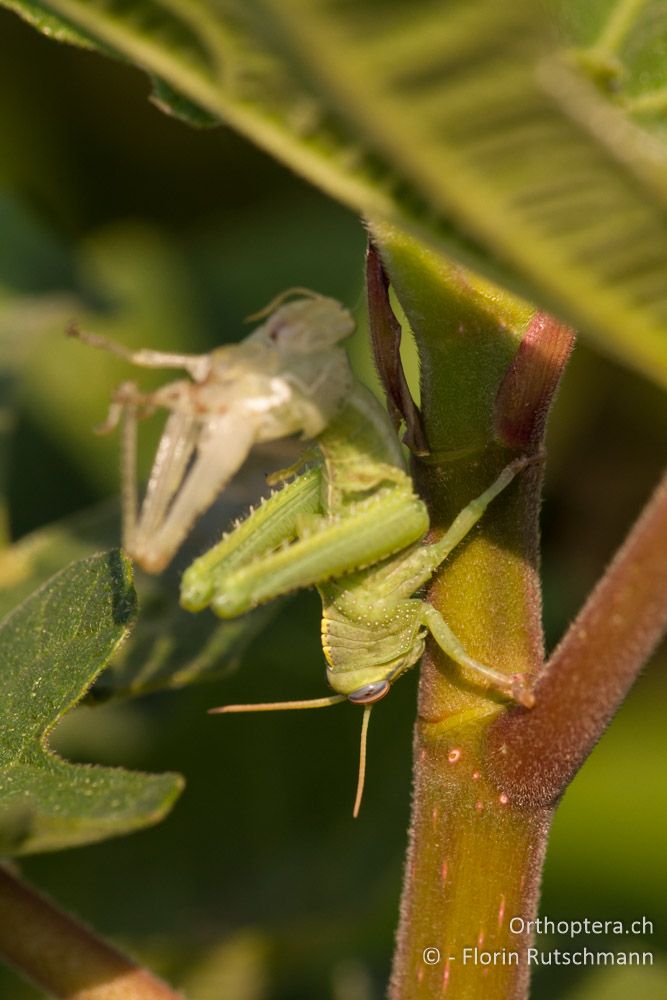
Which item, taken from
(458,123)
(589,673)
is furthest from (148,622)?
(458,123)

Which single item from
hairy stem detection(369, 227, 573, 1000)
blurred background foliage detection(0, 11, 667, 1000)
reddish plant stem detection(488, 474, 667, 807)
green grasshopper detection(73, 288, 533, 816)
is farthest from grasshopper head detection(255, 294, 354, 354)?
blurred background foliage detection(0, 11, 667, 1000)

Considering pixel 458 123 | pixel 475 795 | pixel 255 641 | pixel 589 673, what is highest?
pixel 458 123

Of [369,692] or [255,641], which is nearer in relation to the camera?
[369,692]

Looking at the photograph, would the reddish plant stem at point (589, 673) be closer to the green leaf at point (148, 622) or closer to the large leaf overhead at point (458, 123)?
the large leaf overhead at point (458, 123)

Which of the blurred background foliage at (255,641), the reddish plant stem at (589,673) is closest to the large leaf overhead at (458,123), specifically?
the reddish plant stem at (589,673)

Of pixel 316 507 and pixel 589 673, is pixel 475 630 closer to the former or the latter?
pixel 589 673

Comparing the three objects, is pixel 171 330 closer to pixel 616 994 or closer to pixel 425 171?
pixel 616 994

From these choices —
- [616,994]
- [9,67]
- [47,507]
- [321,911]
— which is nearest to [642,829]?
[616,994]
